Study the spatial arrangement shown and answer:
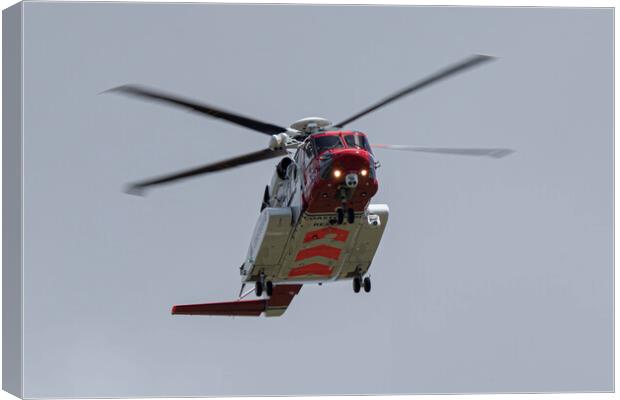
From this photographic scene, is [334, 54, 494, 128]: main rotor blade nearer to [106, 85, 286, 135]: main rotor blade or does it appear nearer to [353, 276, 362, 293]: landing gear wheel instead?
[106, 85, 286, 135]: main rotor blade

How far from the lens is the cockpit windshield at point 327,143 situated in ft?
94.4

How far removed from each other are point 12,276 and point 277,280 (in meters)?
6.32

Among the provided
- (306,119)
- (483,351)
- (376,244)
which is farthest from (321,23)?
(483,351)

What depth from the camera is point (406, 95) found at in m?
28.6

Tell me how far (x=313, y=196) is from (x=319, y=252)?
7.31ft

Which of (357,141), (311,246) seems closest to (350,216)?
(357,141)

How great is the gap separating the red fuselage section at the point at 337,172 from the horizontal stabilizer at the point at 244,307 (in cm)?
524

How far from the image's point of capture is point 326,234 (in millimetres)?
30109

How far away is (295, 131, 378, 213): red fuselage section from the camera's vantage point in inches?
1112

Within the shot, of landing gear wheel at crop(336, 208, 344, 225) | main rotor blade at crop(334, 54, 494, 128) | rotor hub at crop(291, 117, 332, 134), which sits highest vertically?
main rotor blade at crop(334, 54, 494, 128)

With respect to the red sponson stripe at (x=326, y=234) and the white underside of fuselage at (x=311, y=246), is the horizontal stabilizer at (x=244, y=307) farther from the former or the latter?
the red sponson stripe at (x=326, y=234)

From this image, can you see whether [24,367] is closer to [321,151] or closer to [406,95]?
[321,151]

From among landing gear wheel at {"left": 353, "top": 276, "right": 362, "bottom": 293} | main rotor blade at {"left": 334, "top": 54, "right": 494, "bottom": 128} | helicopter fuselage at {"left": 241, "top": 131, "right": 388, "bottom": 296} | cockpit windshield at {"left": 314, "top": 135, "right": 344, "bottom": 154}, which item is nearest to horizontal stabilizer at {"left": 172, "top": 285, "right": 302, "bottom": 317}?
helicopter fuselage at {"left": 241, "top": 131, "right": 388, "bottom": 296}

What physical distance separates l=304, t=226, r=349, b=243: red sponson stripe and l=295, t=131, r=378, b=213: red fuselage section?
703mm
